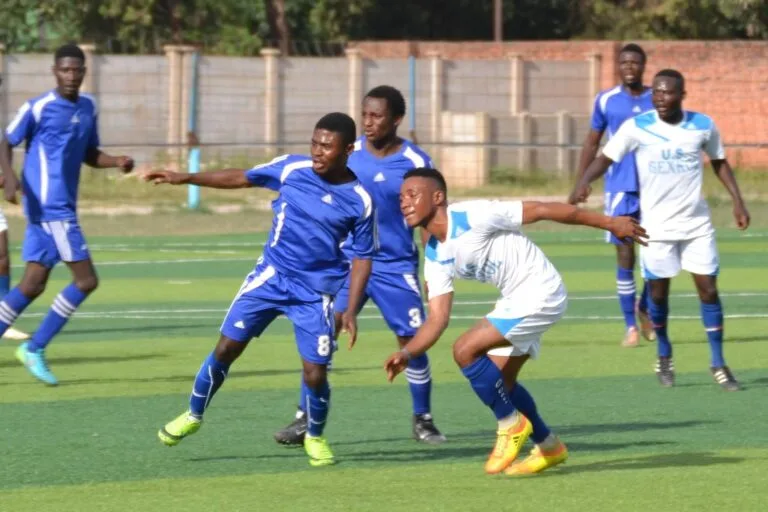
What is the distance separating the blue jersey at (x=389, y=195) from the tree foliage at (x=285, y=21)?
33.1 metres

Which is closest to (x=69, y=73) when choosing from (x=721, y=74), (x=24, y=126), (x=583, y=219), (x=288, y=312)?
(x=24, y=126)

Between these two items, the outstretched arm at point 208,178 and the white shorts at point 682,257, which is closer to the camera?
the outstretched arm at point 208,178

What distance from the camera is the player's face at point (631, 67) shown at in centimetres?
1475

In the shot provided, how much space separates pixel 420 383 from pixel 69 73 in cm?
364

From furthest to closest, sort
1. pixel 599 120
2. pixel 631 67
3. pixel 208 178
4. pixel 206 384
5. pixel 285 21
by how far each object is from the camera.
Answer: pixel 285 21
pixel 599 120
pixel 631 67
pixel 208 178
pixel 206 384

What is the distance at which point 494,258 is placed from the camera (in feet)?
29.1

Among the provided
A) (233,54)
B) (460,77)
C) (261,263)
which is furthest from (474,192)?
(261,263)

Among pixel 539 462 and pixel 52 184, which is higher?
pixel 52 184

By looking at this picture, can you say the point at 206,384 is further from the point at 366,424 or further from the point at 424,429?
the point at 366,424

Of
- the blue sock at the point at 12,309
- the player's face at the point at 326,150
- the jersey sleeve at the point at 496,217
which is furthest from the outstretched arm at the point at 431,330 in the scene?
the blue sock at the point at 12,309

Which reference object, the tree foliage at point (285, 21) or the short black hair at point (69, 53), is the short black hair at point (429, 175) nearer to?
the short black hair at point (69, 53)

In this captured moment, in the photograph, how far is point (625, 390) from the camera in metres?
12.2

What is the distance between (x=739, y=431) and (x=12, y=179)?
5.30 metres

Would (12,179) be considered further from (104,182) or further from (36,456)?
(104,182)
